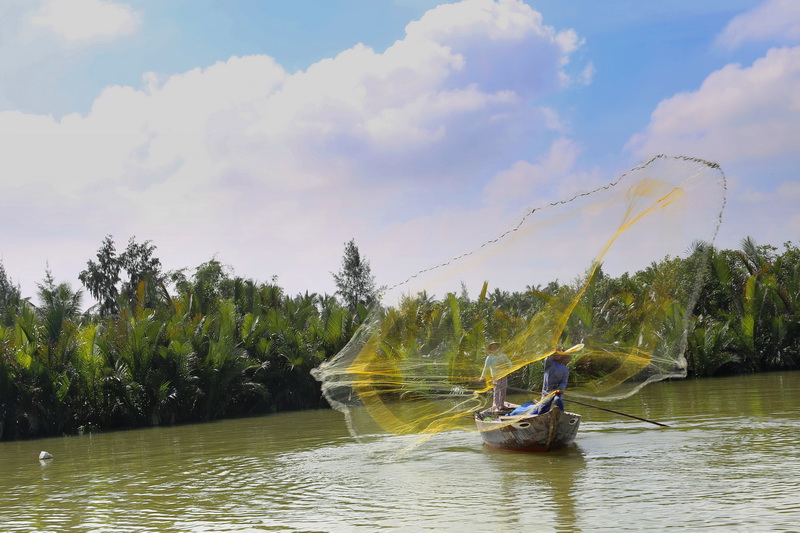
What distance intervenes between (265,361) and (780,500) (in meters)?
21.3

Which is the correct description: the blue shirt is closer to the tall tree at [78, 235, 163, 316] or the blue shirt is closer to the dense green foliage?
the dense green foliage

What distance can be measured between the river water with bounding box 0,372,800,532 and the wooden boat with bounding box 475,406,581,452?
0.26 meters

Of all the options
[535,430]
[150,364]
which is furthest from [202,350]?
[535,430]

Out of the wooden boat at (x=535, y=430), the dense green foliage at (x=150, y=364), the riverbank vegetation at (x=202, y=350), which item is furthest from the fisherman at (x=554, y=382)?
the dense green foliage at (x=150, y=364)

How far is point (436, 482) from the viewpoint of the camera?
12.2 metres

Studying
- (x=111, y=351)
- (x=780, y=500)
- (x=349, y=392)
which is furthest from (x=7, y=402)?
(x=780, y=500)

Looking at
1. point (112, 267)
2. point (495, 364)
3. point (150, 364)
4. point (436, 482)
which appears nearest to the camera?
point (436, 482)

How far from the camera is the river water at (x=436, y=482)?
9.54 metres

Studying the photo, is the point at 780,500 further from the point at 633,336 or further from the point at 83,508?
the point at 83,508

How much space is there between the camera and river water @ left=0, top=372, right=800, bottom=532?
31.3 ft

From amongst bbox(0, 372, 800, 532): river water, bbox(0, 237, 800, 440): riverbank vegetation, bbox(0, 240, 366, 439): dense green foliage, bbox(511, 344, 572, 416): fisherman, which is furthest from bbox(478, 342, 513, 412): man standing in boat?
bbox(0, 240, 366, 439): dense green foliage

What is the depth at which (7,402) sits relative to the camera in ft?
77.4

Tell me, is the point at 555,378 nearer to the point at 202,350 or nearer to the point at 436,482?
the point at 436,482

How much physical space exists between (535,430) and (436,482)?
8.05ft
